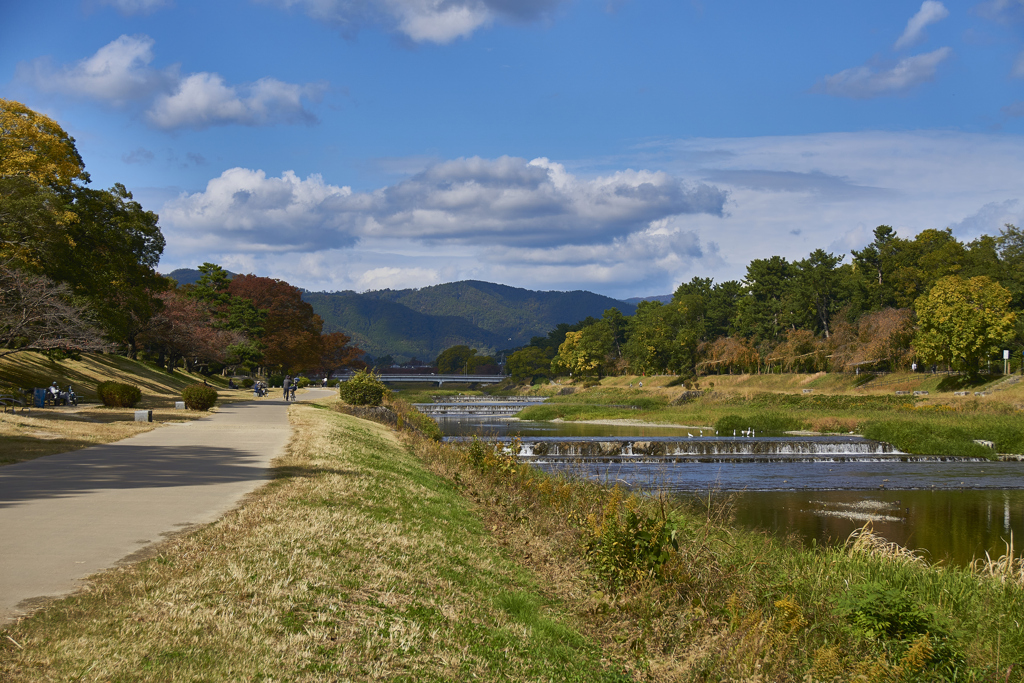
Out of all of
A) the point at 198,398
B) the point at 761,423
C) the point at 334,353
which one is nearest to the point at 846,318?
the point at 761,423

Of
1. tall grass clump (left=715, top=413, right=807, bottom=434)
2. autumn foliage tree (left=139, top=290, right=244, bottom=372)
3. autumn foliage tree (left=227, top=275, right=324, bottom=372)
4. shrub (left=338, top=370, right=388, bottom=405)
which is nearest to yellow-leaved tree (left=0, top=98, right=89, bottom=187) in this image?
shrub (left=338, top=370, right=388, bottom=405)

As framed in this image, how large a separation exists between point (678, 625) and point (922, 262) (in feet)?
285

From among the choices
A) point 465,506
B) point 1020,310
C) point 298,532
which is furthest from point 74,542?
point 1020,310

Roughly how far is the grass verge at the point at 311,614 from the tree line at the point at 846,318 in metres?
59.3

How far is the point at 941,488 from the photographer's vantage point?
23328 mm

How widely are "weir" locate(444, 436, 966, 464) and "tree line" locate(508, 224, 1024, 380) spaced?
30861 mm

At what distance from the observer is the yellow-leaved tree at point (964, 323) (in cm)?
5641

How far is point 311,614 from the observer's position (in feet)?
20.0

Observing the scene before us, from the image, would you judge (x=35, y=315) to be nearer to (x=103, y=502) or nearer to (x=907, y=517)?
(x=103, y=502)

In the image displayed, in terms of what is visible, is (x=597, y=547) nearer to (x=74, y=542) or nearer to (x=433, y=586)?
(x=433, y=586)

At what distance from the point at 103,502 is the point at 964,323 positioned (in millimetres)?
61428

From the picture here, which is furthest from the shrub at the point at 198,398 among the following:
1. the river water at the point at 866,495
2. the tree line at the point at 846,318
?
the tree line at the point at 846,318

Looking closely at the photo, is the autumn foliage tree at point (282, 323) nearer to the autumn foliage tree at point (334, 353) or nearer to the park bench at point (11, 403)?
the autumn foliage tree at point (334, 353)

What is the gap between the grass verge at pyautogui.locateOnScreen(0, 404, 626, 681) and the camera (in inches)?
Result: 194
